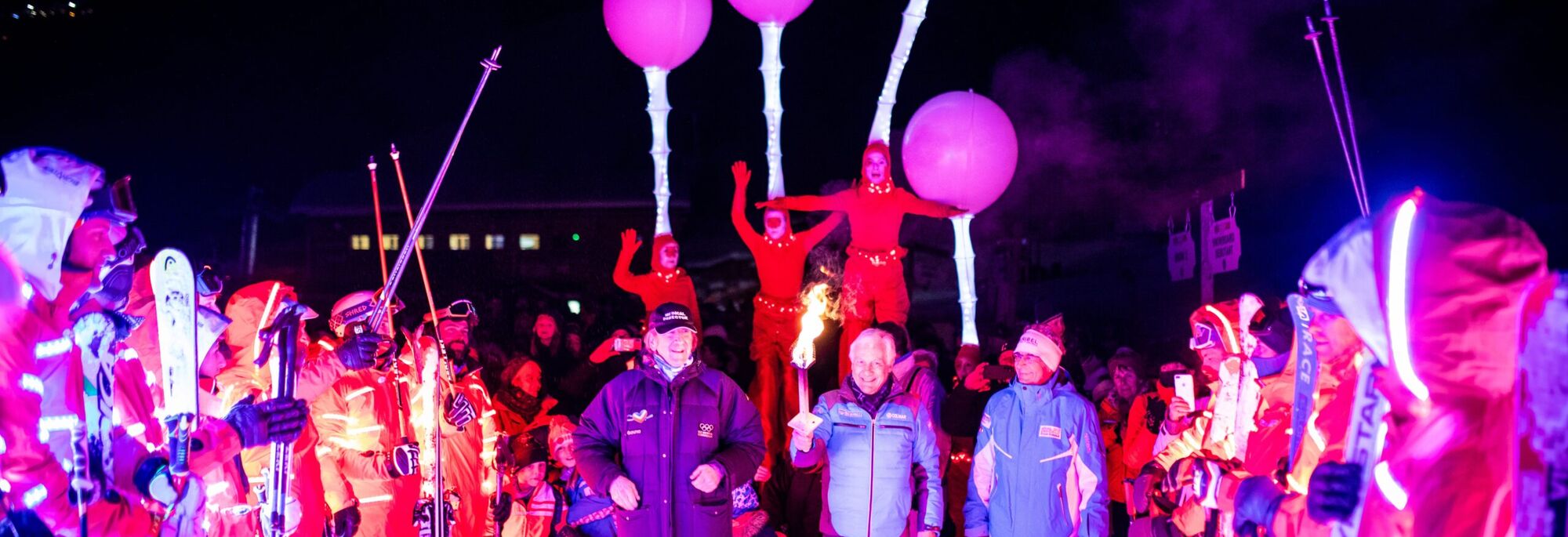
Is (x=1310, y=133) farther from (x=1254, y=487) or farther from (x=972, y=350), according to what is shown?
(x=1254, y=487)

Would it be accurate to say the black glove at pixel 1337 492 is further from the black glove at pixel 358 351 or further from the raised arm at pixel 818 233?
the raised arm at pixel 818 233

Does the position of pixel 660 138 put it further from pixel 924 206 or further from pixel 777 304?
pixel 924 206

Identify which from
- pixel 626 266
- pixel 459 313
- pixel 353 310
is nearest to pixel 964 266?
pixel 626 266

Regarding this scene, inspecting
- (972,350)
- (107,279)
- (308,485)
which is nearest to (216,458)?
(107,279)

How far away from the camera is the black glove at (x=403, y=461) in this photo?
17.6 ft

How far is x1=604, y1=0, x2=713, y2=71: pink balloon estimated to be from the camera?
8.37 m

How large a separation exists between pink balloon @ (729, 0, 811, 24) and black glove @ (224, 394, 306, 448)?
5.49 m

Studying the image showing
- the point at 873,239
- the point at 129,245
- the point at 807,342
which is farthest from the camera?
the point at 873,239

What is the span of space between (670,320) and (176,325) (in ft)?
6.20

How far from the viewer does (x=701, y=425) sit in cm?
486

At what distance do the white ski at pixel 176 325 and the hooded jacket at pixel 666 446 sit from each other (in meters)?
1.60

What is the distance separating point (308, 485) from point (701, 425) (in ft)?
5.43

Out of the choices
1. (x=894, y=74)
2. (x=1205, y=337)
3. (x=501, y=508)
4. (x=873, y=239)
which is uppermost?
(x=894, y=74)

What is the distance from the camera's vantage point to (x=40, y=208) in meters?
2.92
